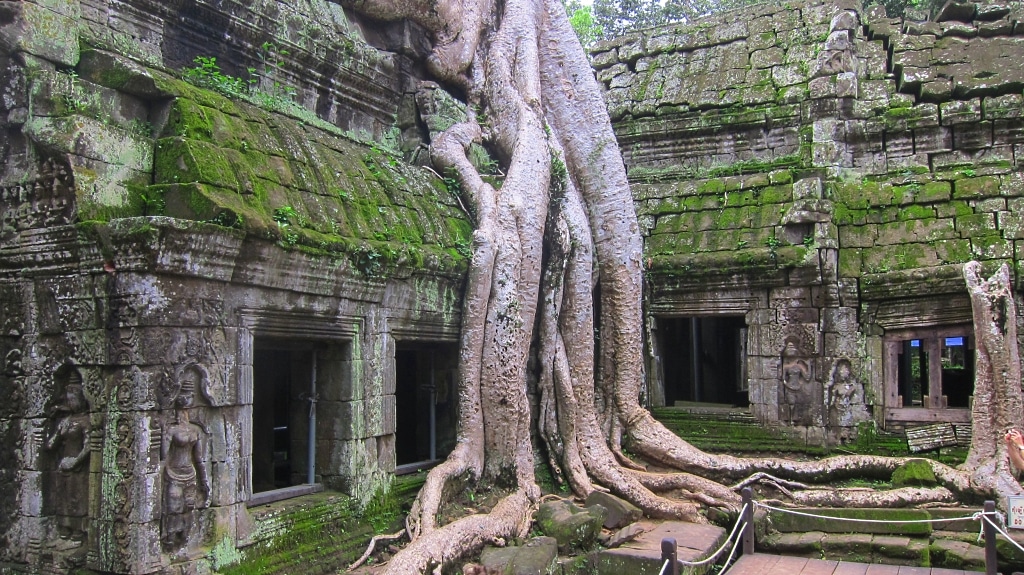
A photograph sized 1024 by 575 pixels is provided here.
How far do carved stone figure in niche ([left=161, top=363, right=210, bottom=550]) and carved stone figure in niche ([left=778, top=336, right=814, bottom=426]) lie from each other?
541cm

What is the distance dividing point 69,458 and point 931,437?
6.52 meters

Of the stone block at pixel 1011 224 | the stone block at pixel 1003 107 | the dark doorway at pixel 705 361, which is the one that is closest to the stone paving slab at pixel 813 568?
the stone block at pixel 1011 224

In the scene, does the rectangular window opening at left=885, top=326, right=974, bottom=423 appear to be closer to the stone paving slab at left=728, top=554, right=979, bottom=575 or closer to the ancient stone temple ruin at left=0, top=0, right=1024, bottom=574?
the ancient stone temple ruin at left=0, top=0, right=1024, bottom=574

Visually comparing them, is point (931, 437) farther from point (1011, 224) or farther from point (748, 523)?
point (748, 523)

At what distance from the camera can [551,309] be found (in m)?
6.90

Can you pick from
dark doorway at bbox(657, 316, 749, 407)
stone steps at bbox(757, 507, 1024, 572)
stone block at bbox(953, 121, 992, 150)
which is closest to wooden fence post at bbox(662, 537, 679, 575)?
stone steps at bbox(757, 507, 1024, 572)

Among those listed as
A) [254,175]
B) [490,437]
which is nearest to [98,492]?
[254,175]

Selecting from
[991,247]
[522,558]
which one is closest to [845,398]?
[991,247]

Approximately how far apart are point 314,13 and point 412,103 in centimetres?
110

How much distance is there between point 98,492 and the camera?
4098 mm

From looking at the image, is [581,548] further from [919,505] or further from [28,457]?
[28,457]

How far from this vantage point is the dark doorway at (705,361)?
11.7 meters

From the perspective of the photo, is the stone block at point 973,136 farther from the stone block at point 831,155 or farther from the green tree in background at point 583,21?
the green tree in background at point 583,21

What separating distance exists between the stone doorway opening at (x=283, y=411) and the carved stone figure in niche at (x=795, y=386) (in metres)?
4.37
